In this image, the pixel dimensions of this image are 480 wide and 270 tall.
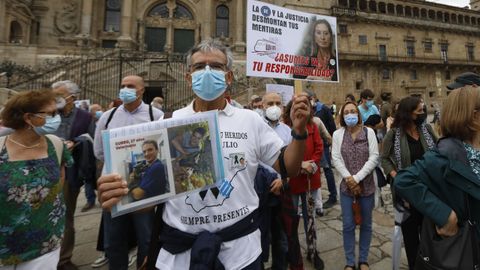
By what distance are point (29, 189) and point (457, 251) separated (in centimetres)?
308

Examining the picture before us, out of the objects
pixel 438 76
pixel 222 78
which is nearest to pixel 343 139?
pixel 222 78

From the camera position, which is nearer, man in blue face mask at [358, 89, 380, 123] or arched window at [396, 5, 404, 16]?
man in blue face mask at [358, 89, 380, 123]

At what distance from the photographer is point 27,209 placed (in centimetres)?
201

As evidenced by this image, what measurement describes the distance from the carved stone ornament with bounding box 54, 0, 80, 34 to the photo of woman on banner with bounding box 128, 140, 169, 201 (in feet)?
108

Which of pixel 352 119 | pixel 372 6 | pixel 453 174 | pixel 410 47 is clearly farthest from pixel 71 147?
pixel 372 6

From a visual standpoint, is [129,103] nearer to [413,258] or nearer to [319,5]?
[413,258]

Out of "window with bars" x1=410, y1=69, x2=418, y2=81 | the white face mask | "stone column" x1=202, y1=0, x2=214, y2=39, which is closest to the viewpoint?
the white face mask

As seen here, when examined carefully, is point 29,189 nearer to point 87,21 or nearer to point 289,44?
point 289,44

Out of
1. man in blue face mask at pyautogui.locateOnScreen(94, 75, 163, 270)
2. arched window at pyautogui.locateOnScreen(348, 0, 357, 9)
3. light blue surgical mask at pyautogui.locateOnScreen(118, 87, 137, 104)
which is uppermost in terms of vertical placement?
arched window at pyautogui.locateOnScreen(348, 0, 357, 9)

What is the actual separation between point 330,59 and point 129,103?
304 centimetres

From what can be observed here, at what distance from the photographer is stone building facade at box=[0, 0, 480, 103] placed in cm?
2577

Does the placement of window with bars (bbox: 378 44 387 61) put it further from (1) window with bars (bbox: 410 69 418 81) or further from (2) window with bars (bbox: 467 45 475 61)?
(2) window with bars (bbox: 467 45 475 61)

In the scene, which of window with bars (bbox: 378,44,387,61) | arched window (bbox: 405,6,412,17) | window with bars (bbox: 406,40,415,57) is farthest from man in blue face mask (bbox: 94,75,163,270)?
arched window (bbox: 405,6,412,17)

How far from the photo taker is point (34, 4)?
26.9 m
